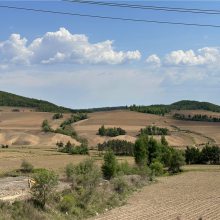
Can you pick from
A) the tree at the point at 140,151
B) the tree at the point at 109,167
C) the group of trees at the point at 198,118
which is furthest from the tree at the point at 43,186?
the group of trees at the point at 198,118

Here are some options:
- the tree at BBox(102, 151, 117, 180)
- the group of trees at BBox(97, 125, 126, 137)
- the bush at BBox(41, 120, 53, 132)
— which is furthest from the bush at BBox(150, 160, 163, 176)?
the bush at BBox(41, 120, 53, 132)

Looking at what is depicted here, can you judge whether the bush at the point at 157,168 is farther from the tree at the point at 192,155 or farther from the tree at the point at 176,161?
the tree at the point at 192,155

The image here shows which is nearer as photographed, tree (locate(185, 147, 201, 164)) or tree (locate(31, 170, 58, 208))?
tree (locate(31, 170, 58, 208))

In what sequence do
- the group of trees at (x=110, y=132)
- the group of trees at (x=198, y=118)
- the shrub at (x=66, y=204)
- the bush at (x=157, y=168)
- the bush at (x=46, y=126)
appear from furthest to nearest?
the group of trees at (x=198, y=118) < the bush at (x=46, y=126) < the group of trees at (x=110, y=132) < the bush at (x=157, y=168) < the shrub at (x=66, y=204)

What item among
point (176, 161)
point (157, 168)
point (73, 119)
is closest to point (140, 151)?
point (157, 168)

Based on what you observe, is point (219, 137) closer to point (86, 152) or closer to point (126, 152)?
point (126, 152)

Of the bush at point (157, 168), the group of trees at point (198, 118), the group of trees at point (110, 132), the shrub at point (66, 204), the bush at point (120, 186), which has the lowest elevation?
the bush at point (157, 168)

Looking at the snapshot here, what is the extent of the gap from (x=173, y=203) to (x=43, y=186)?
1379 cm

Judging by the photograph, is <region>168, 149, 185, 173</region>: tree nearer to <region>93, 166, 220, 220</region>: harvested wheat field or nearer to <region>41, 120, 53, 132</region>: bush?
<region>93, 166, 220, 220</region>: harvested wheat field

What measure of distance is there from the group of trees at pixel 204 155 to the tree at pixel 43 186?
76.2 meters

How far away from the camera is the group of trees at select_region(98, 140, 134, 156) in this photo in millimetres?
122081

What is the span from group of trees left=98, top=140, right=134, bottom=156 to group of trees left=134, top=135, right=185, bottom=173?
25.1 metres

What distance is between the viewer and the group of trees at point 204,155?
109 meters

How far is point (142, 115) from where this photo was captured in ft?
590
